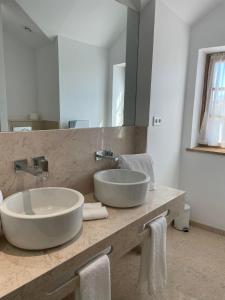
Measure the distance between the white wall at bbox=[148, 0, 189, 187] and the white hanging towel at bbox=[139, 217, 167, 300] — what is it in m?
0.84

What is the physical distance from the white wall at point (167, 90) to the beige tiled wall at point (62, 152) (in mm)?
399

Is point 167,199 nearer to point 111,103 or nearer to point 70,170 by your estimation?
point 70,170

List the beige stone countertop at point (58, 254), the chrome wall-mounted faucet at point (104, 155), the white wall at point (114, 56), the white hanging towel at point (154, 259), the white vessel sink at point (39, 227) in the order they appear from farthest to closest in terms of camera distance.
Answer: the white wall at point (114, 56) → the chrome wall-mounted faucet at point (104, 155) → the white hanging towel at point (154, 259) → the white vessel sink at point (39, 227) → the beige stone countertop at point (58, 254)

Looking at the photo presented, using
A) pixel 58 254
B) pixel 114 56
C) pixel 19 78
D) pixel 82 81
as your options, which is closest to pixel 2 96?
pixel 19 78

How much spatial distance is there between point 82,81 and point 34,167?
77 centimetres

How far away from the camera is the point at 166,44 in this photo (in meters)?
2.04

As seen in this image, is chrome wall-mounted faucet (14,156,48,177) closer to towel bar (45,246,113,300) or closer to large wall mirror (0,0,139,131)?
large wall mirror (0,0,139,131)

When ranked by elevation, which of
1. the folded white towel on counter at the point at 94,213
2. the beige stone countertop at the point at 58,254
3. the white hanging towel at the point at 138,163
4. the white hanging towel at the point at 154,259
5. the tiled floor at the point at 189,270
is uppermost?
the white hanging towel at the point at 138,163

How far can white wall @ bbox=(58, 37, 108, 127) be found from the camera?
1.51m

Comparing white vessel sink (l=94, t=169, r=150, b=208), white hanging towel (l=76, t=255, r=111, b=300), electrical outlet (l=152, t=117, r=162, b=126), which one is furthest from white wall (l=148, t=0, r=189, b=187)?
white hanging towel (l=76, t=255, r=111, b=300)

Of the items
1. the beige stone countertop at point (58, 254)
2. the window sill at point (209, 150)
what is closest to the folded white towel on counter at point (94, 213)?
the beige stone countertop at point (58, 254)

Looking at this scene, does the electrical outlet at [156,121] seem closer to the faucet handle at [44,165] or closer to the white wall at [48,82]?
the white wall at [48,82]

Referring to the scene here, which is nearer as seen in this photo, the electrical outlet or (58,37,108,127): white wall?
(58,37,108,127): white wall

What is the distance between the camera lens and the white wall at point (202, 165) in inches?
89.6
